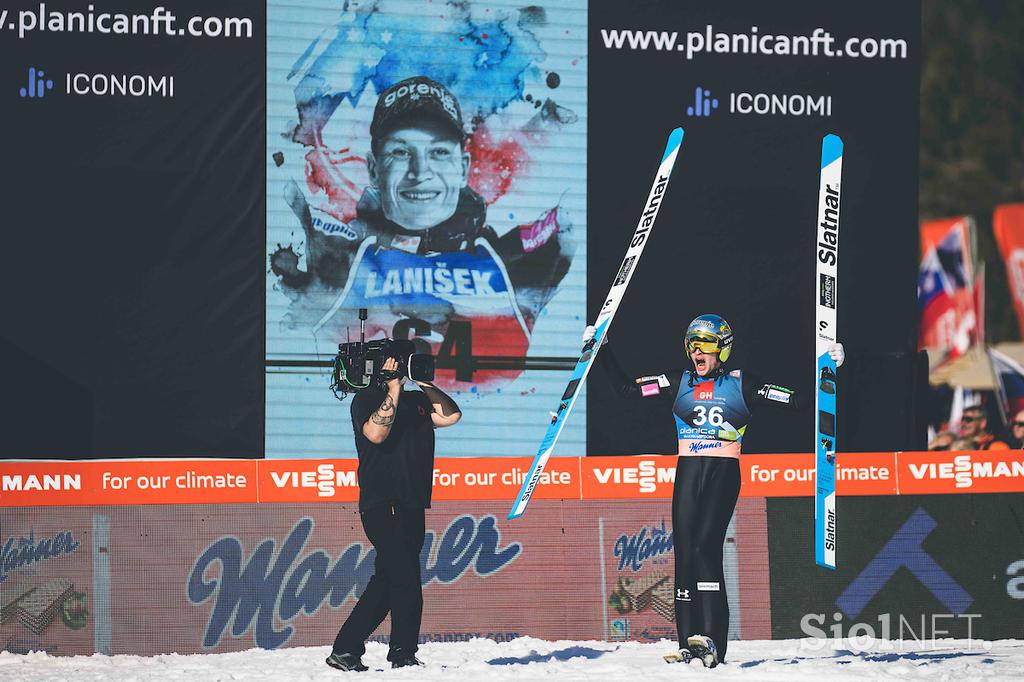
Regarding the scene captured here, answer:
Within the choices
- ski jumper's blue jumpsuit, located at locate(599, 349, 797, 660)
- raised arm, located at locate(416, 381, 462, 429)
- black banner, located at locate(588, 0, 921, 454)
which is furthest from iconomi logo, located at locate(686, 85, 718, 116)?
raised arm, located at locate(416, 381, 462, 429)

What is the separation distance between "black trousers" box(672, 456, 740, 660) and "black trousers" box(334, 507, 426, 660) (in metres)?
1.56

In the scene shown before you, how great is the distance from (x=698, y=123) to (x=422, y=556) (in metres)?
3.48

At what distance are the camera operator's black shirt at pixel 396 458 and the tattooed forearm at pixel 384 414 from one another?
32 millimetres

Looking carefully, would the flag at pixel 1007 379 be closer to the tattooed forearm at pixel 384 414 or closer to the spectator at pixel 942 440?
the spectator at pixel 942 440

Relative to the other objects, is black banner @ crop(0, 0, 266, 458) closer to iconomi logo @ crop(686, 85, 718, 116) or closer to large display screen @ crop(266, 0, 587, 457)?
large display screen @ crop(266, 0, 587, 457)

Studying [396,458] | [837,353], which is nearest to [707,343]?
[837,353]

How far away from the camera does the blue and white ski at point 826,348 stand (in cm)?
872

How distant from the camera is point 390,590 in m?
7.93

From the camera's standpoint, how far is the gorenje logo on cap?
30.9ft

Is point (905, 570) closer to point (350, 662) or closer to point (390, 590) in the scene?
point (390, 590)

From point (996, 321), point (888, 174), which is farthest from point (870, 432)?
point (888, 174)

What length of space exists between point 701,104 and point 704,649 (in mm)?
3761

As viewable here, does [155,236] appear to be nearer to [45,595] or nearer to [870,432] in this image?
[45,595]

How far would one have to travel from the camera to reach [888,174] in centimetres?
985
